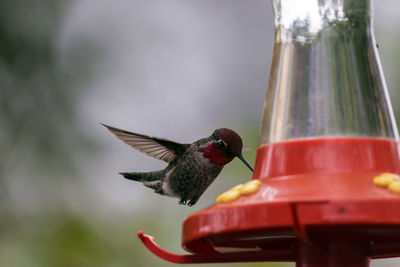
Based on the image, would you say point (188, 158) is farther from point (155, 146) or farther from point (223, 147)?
point (223, 147)

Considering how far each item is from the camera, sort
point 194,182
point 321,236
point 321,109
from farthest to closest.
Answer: point 194,182
point 321,109
point 321,236

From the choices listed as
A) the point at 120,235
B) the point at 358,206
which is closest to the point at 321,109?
the point at 358,206

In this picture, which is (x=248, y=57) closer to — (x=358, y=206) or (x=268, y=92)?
→ (x=268, y=92)

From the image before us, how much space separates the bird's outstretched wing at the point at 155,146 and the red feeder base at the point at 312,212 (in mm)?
1559

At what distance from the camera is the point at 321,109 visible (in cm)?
267

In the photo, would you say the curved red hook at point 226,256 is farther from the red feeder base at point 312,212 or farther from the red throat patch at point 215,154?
the red throat patch at point 215,154

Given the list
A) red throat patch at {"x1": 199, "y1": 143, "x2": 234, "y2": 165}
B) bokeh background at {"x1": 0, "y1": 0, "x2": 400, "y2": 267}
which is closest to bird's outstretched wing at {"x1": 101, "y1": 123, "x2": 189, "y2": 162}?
red throat patch at {"x1": 199, "y1": 143, "x2": 234, "y2": 165}

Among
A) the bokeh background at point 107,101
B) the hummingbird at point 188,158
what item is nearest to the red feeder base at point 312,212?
the hummingbird at point 188,158

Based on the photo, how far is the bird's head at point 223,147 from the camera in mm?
3939

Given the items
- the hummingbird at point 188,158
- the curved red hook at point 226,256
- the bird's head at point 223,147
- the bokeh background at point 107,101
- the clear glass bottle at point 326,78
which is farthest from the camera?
the bokeh background at point 107,101

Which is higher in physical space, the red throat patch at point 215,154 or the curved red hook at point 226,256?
the red throat patch at point 215,154

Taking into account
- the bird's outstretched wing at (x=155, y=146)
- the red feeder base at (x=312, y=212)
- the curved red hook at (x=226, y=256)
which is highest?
the bird's outstretched wing at (x=155, y=146)

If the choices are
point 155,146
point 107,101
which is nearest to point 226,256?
point 155,146

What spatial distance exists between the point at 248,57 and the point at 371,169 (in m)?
5.48
